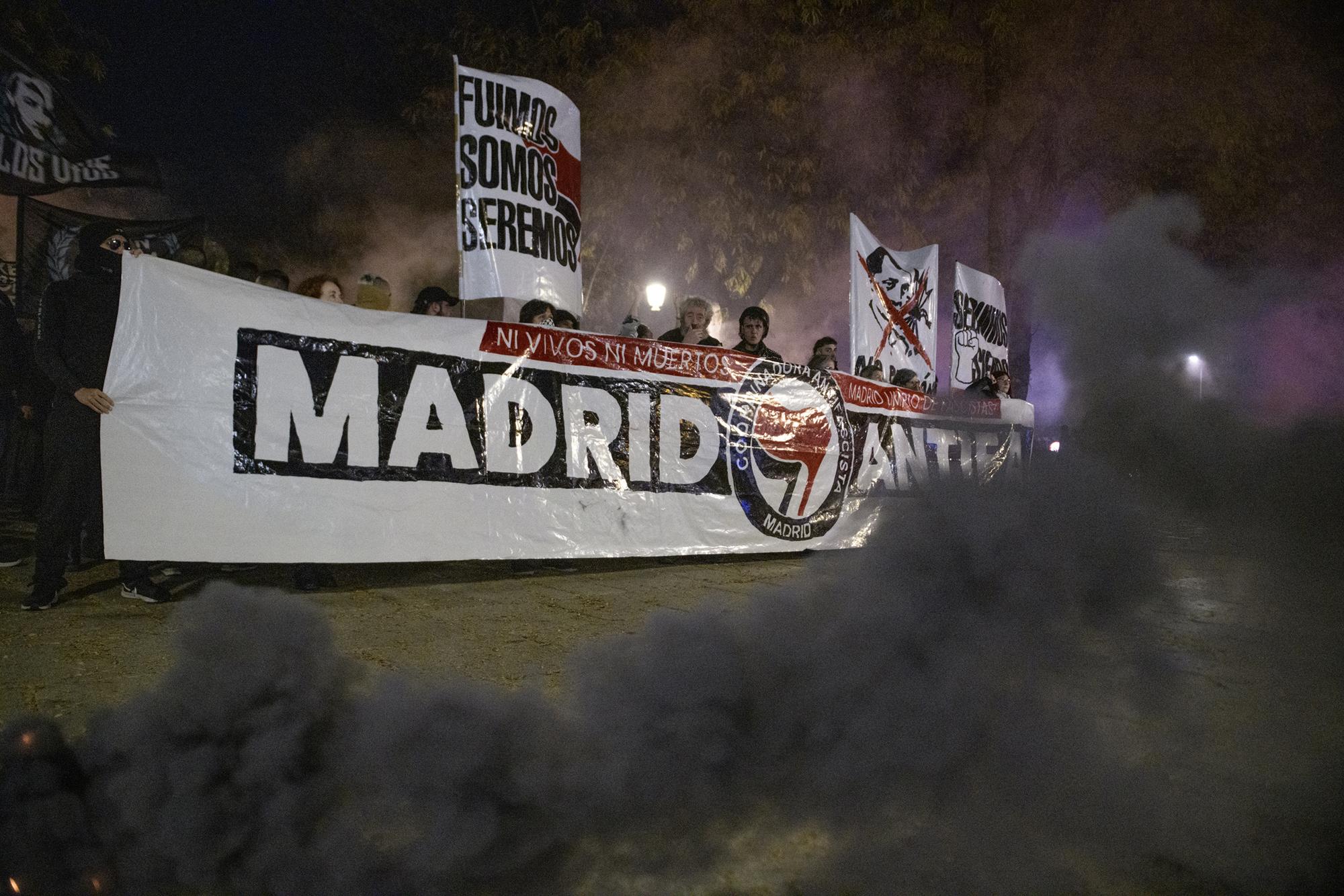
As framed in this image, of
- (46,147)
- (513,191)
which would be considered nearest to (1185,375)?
(513,191)

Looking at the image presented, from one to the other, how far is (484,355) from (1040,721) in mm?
3572

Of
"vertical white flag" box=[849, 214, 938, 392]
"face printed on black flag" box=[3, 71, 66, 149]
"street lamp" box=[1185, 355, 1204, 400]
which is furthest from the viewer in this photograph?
"vertical white flag" box=[849, 214, 938, 392]

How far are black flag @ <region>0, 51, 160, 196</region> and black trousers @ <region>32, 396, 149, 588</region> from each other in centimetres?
386

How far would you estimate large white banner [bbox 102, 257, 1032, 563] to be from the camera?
359cm

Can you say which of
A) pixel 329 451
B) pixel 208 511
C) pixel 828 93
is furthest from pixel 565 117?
pixel 828 93

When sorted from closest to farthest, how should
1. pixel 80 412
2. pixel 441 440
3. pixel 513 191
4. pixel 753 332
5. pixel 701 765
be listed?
pixel 701 765 → pixel 80 412 → pixel 441 440 → pixel 513 191 → pixel 753 332

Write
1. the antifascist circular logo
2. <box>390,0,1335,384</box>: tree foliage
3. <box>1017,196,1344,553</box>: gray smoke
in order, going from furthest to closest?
1. <box>390,0,1335,384</box>: tree foliage
2. the antifascist circular logo
3. <box>1017,196,1344,553</box>: gray smoke

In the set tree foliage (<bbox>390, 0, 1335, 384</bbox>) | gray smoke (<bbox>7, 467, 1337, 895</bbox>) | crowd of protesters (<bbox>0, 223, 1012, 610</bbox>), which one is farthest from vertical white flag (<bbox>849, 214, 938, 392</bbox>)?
gray smoke (<bbox>7, 467, 1337, 895</bbox>)

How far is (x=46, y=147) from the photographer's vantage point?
644cm

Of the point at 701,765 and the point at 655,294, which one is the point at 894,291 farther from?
the point at 701,765

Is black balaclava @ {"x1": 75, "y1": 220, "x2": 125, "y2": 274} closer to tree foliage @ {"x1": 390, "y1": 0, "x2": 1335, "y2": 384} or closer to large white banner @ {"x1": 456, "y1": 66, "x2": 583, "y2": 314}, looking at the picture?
large white banner @ {"x1": 456, "y1": 66, "x2": 583, "y2": 314}

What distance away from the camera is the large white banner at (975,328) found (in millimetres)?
8273

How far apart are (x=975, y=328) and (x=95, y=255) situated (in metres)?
7.96

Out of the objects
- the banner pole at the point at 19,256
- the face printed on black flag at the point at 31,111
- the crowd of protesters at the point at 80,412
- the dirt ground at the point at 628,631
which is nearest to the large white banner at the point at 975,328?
the dirt ground at the point at 628,631
